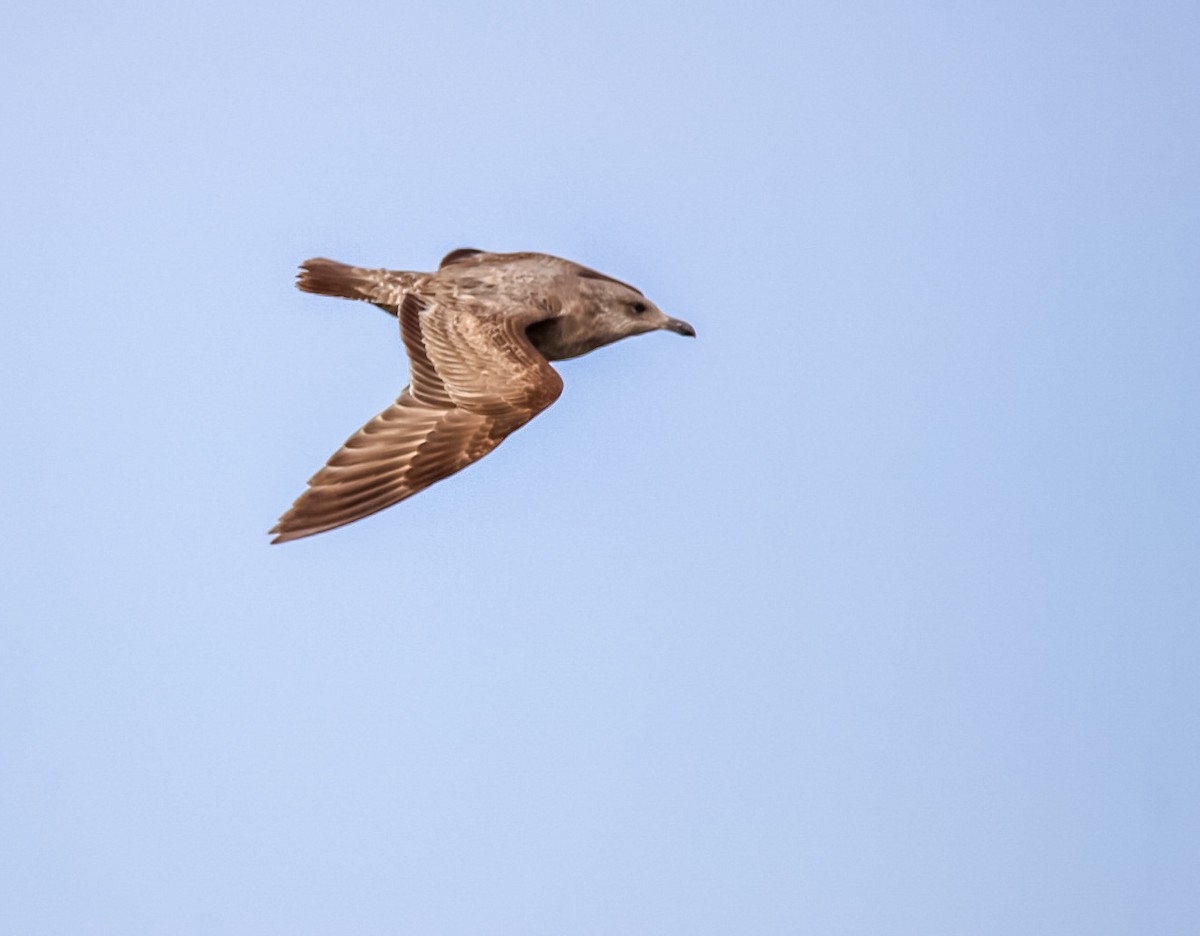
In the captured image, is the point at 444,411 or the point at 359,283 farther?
the point at 359,283

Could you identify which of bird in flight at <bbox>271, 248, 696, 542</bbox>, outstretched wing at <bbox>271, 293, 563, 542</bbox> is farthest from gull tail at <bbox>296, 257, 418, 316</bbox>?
outstretched wing at <bbox>271, 293, 563, 542</bbox>

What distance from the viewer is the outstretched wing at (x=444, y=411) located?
58.5ft

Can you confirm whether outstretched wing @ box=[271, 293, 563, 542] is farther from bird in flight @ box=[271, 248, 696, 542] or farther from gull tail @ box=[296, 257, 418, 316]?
gull tail @ box=[296, 257, 418, 316]

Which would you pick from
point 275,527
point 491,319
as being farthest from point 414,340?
point 275,527

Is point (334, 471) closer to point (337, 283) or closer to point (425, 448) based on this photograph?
point (425, 448)

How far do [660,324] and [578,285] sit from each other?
1245mm

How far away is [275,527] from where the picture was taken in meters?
17.2

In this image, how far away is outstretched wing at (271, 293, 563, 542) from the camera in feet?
58.5

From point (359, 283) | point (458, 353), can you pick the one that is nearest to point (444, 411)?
point (458, 353)

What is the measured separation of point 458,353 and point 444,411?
22.5 inches

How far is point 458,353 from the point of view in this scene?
1859 centimetres

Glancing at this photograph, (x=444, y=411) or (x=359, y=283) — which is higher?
(x=359, y=283)

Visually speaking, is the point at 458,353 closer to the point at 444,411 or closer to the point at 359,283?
the point at 444,411

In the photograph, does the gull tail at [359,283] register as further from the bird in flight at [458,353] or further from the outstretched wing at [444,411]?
the outstretched wing at [444,411]
